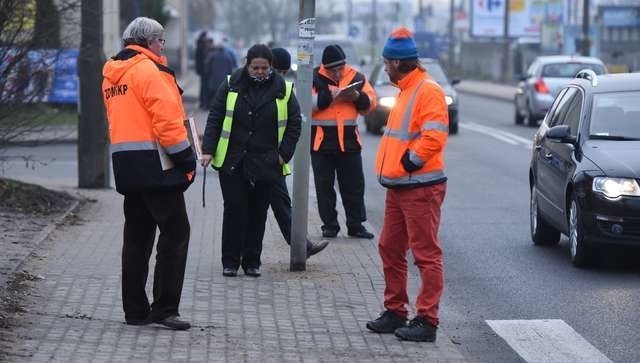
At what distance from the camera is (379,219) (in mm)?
14977

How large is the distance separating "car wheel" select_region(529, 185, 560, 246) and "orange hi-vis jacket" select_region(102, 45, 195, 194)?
17.1ft

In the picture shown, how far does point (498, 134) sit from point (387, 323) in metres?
21.8

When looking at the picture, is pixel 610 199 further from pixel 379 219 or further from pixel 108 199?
pixel 108 199

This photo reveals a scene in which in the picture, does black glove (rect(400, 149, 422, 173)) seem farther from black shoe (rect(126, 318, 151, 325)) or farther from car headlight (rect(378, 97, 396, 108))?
car headlight (rect(378, 97, 396, 108))

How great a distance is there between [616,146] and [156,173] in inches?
181

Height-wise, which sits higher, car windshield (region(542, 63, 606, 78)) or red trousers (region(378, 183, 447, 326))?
red trousers (region(378, 183, 447, 326))

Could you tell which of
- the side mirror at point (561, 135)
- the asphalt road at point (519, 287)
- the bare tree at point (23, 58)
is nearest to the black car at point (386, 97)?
the asphalt road at point (519, 287)

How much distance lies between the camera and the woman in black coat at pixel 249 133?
10.3 metres

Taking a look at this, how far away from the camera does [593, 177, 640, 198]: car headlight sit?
1079cm

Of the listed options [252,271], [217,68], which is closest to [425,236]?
[252,271]

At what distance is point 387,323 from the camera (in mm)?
8492

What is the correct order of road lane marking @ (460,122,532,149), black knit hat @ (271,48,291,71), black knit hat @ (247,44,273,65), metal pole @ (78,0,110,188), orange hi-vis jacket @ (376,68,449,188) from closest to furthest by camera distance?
orange hi-vis jacket @ (376,68,449,188)
black knit hat @ (247,44,273,65)
black knit hat @ (271,48,291,71)
metal pole @ (78,0,110,188)
road lane marking @ (460,122,532,149)

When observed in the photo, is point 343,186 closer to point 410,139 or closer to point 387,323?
point 387,323

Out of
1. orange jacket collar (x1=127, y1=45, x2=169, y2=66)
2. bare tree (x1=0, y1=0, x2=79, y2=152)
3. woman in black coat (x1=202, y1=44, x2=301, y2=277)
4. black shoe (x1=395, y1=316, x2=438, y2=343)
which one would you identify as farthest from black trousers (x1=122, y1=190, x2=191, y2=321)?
bare tree (x1=0, y1=0, x2=79, y2=152)
